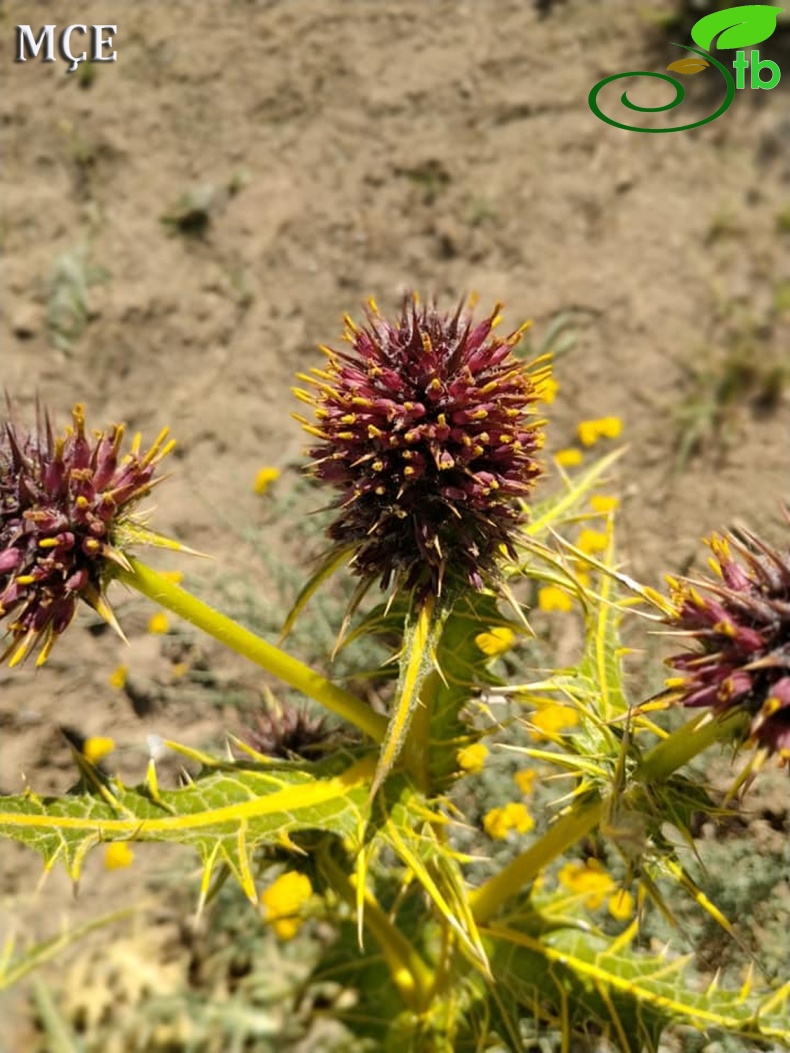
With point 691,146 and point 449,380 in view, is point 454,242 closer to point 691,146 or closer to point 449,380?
point 691,146

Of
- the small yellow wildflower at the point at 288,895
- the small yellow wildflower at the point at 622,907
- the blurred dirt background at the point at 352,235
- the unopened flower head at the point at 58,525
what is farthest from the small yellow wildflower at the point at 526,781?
the unopened flower head at the point at 58,525

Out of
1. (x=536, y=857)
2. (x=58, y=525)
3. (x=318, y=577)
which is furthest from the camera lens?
(x=536, y=857)

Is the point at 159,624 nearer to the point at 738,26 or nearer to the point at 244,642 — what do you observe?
the point at 244,642

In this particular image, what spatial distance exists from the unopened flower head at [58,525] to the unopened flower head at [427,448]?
1.35ft

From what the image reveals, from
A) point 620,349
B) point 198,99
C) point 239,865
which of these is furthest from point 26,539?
point 198,99

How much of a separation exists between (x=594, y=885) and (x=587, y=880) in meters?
0.03

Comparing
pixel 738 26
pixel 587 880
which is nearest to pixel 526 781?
pixel 587 880

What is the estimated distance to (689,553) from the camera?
4.21 m

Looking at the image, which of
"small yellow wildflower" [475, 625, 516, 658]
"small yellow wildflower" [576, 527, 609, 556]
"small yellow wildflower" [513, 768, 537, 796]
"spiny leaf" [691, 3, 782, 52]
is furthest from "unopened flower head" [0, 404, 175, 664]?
"spiny leaf" [691, 3, 782, 52]

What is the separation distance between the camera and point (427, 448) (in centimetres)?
202

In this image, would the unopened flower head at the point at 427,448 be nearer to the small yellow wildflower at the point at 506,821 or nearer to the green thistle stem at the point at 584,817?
the green thistle stem at the point at 584,817

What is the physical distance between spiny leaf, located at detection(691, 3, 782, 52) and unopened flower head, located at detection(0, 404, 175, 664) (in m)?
4.59

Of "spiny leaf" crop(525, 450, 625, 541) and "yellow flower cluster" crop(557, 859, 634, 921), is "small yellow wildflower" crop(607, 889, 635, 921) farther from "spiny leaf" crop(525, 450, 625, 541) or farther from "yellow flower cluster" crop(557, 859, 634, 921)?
"spiny leaf" crop(525, 450, 625, 541)

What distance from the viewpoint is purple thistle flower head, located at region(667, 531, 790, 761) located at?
1.60m
